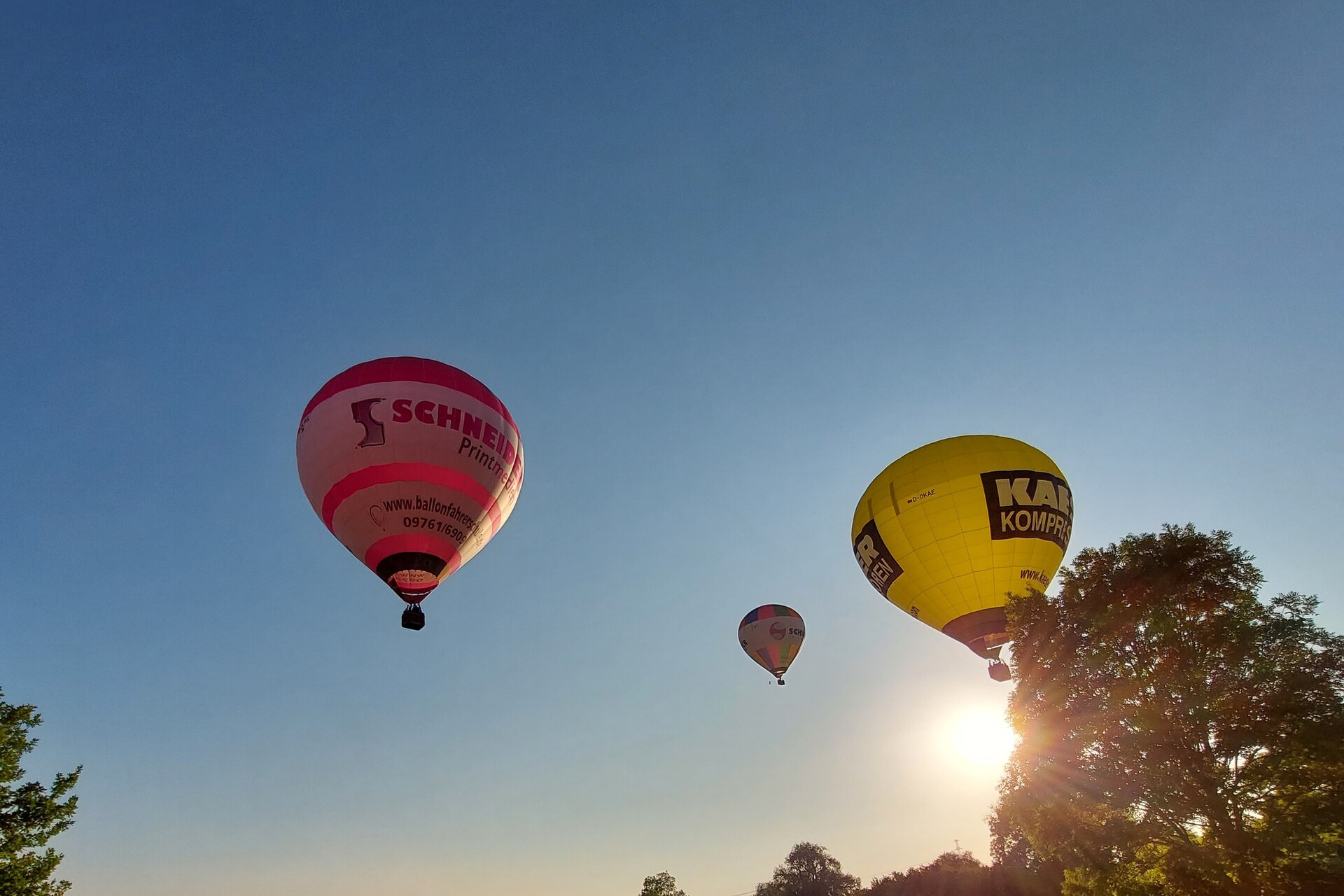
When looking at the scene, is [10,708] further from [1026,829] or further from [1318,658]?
[1318,658]

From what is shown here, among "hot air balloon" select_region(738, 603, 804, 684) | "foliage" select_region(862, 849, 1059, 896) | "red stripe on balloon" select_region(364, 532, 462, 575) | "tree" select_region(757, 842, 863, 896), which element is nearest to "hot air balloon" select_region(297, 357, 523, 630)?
"red stripe on balloon" select_region(364, 532, 462, 575)

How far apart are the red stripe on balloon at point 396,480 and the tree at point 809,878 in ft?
230

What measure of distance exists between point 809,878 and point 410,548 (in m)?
73.0

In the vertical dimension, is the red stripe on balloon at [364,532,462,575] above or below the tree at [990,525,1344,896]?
above

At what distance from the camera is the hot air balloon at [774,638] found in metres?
40.6

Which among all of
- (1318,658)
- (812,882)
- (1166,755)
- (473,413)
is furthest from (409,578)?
(812,882)

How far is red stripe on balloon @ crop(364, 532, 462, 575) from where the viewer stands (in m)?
17.0

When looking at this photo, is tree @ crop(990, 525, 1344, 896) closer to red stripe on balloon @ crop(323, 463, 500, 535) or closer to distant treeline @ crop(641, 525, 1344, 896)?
distant treeline @ crop(641, 525, 1344, 896)

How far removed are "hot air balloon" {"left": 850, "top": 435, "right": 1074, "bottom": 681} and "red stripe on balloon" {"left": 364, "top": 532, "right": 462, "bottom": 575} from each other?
46.8 feet

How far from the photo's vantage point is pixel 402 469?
16.9 metres

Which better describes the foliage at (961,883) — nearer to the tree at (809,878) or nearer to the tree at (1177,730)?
the tree at (809,878)

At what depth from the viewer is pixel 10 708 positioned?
73.9 ft

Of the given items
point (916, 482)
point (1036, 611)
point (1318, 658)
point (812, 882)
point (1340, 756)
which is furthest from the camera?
point (812, 882)

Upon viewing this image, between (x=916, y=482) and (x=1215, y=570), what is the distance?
8369 millimetres
